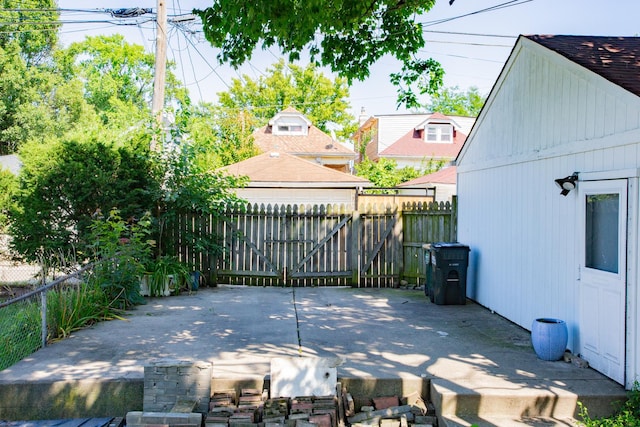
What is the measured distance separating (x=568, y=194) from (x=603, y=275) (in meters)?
1.22

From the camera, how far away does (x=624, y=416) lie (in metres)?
4.45

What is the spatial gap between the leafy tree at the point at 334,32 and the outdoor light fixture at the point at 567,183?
3.38m

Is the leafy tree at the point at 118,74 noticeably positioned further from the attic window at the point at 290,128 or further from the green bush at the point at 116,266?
the green bush at the point at 116,266

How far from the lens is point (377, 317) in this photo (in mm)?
8297

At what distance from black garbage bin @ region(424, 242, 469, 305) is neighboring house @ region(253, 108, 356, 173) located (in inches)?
854

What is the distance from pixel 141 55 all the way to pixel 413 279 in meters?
42.8

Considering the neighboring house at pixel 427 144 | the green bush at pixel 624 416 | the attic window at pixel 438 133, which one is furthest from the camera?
the attic window at pixel 438 133

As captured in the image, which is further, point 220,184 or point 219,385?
point 220,184

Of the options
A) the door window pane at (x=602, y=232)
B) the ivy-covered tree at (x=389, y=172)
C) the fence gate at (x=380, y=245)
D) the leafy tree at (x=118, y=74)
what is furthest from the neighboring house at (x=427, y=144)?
the door window pane at (x=602, y=232)

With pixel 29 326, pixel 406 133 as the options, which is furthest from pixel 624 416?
pixel 406 133

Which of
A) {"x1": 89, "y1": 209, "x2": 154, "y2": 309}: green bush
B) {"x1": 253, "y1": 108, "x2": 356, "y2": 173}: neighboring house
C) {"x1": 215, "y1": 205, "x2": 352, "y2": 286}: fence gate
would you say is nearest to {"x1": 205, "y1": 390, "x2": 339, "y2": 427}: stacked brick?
{"x1": 89, "y1": 209, "x2": 154, "y2": 309}: green bush

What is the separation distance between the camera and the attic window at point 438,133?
118 feet

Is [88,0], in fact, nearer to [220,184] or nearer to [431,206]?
[220,184]

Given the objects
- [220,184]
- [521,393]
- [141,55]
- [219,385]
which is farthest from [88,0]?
[141,55]
